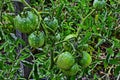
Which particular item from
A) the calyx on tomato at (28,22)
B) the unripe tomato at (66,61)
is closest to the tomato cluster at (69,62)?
the unripe tomato at (66,61)

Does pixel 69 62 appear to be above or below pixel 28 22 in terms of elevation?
below

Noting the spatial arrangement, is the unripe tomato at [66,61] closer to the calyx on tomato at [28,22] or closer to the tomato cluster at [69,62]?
the tomato cluster at [69,62]

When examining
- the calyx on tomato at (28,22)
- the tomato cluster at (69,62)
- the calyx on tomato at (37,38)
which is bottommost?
the tomato cluster at (69,62)

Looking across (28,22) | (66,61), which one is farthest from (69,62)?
(28,22)

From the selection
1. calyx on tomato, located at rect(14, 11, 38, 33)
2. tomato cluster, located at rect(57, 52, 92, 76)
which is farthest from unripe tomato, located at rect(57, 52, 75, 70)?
calyx on tomato, located at rect(14, 11, 38, 33)

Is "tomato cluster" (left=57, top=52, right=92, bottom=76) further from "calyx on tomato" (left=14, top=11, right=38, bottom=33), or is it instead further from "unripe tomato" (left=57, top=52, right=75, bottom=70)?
"calyx on tomato" (left=14, top=11, right=38, bottom=33)

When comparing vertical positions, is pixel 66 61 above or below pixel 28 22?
below

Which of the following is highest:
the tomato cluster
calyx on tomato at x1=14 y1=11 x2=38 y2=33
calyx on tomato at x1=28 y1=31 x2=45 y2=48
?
calyx on tomato at x1=14 y1=11 x2=38 y2=33

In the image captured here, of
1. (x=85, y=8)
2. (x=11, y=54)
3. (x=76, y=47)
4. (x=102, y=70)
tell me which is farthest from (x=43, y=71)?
(x=102, y=70)

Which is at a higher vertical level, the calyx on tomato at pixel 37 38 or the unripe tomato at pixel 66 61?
the calyx on tomato at pixel 37 38

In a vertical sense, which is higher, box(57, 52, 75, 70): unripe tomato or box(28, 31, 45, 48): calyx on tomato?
box(28, 31, 45, 48): calyx on tomato

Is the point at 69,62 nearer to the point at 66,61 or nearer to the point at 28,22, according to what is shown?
the point at 66,61

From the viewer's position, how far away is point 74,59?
900mm

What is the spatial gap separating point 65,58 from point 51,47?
0.31 feet
